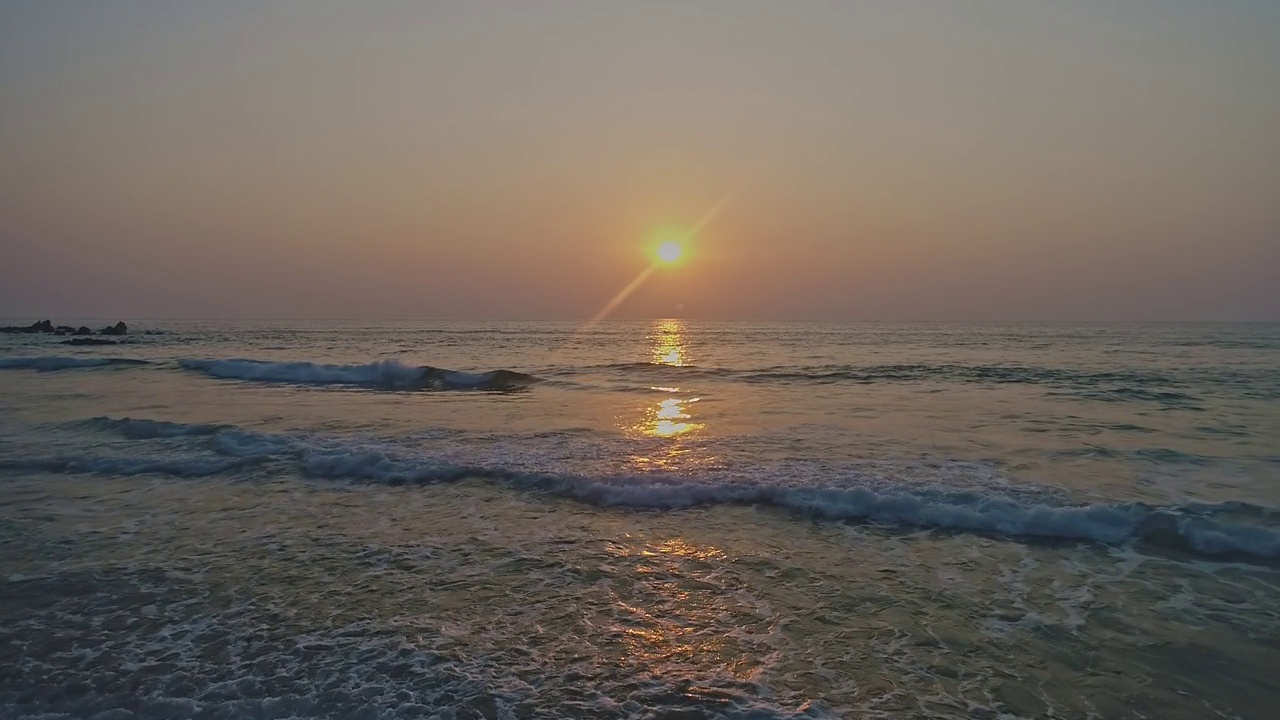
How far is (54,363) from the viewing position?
126ft

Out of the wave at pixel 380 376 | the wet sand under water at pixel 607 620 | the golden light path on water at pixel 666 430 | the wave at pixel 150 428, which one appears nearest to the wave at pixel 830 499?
the wet sand under water at pixel 607 620

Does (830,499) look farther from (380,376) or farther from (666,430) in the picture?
(380,376)

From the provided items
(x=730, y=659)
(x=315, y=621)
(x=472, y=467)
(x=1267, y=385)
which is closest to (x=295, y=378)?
(x=472, y=467)

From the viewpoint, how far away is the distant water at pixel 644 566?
5.51 meters

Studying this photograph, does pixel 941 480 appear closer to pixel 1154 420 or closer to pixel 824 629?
pixel 824 629

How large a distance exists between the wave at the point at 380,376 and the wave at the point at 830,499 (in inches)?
604

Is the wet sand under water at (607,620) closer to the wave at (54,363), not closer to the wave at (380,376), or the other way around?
the wave at (380,376)

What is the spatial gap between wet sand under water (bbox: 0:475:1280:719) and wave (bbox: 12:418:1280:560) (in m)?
0.62

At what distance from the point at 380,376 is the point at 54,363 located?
20.1 metres

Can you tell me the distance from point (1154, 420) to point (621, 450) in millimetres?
14219

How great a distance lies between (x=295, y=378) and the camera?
33.7m

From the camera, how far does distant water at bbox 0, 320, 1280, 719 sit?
18.1 feet

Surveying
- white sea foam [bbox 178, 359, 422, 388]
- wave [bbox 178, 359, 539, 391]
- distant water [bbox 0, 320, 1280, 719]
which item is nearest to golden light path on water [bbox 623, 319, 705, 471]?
distant water [bbox 0, 320, 1280, 719]

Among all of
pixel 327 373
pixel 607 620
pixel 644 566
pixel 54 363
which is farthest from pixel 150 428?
pixel 54 363
